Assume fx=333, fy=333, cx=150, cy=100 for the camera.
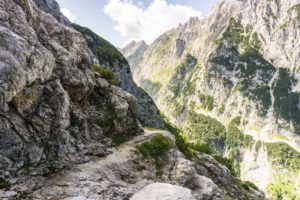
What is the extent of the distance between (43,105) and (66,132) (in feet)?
13.4

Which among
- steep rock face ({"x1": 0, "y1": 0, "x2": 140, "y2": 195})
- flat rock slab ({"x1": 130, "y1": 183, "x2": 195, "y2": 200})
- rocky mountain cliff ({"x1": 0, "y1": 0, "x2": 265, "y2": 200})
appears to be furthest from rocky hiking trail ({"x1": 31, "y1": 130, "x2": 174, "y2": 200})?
flat rock slab ({"x1": 130, "y1": 183, "x2": 195, "y2": 200})

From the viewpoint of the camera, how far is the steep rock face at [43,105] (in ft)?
95.2

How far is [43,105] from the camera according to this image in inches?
1331

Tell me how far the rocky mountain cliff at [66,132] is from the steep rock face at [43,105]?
0.09 meters

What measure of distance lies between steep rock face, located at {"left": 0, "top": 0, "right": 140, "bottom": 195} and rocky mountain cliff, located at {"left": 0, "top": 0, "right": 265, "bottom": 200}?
0.30 ft

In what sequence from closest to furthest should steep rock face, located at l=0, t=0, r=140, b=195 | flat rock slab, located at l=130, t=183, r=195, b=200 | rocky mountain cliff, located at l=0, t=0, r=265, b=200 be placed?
flat rock slab, located at l=130, t=183, r=195, b=200 → steep rock face, located at l=0, t=0, r=140, b=195 → rocky mountain cliff, located at l=0, t=0, r=265, b=200

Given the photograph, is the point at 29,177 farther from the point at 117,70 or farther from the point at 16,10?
the point at 117,70

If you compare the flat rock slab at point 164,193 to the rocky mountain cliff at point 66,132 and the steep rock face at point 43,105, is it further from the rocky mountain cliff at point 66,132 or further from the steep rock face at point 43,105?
the steep rock face at point 43,105

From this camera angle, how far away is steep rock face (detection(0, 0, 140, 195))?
2902 centimetres

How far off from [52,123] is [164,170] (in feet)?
56.9

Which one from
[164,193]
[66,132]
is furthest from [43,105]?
[164,193]

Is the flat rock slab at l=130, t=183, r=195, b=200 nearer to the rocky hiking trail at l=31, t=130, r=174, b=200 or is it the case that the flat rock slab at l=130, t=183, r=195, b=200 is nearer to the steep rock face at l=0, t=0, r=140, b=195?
the rocky hiking trail at l=31, t=130, r=174, b=200

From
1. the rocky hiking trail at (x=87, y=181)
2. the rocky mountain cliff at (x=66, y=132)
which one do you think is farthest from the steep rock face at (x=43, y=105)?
the rocky hiking trail at (x=87, y=181)

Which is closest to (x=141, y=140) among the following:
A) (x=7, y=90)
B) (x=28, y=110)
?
(x=28, y=110)
